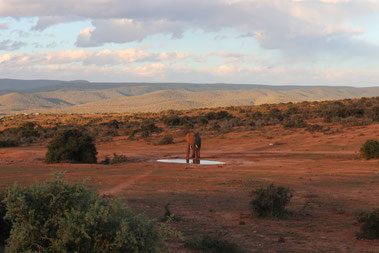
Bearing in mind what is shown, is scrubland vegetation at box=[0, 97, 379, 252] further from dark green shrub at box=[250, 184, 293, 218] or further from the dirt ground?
the dirt ground

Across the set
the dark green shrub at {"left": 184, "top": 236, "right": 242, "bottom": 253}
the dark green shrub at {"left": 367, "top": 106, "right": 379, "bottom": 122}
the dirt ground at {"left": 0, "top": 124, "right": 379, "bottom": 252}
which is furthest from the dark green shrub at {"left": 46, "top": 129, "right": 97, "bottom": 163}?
the dark green shrub at {"left": 367, "top": 106, "right": 379, "bottom": 122}

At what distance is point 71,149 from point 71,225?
59.5 ft

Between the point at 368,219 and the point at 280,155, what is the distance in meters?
17.3

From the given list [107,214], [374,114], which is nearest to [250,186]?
[107,214]

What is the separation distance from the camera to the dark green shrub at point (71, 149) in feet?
73.1

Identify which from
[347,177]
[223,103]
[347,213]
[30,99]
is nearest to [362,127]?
[347,177]

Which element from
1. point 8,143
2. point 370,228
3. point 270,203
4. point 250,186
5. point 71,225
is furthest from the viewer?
point 8,143

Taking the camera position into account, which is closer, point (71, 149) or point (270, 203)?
point (270, 203)

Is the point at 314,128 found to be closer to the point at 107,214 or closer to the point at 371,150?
the point at 371,150

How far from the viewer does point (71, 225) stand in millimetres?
5207

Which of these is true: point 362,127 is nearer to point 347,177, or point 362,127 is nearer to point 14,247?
point 347,177

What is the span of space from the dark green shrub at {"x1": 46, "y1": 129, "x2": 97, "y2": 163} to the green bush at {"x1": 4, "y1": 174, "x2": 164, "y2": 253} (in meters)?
17.1

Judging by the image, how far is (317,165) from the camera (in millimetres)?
21141

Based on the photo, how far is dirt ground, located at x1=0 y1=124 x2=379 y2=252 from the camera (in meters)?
8.93
